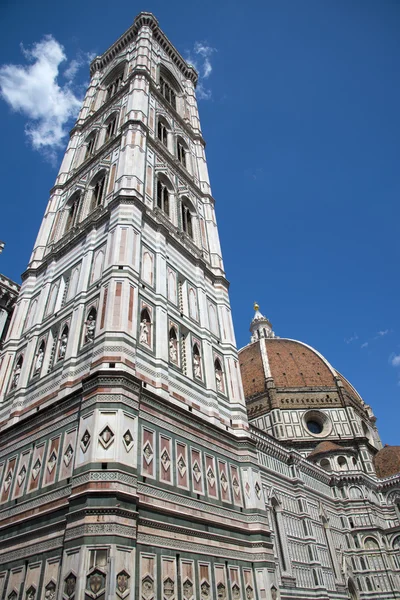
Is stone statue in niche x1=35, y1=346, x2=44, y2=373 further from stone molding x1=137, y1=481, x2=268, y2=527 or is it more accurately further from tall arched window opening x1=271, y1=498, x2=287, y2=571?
tall arched window opening x1=271, y1=498, x2=287, y2=571

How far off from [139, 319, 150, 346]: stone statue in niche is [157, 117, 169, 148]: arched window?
12442 mm

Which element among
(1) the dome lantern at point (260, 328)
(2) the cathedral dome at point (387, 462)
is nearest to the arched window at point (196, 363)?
(2) the cathedral dome at point (387, 462)

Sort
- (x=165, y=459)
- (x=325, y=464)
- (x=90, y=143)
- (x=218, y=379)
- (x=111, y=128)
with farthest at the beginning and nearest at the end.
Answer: (x=325, y=464), (x=90, y=143), (x=111, y=128), (x=218, y=379), (x=165, y=459)

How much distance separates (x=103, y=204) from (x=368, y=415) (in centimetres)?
4851

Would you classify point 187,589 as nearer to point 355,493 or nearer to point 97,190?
point 97,190

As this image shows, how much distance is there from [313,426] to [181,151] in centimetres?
3453

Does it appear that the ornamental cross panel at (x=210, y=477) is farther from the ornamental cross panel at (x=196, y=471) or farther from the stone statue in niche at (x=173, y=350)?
the stone statue in niche at (x=173, y=350)

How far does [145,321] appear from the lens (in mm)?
13070

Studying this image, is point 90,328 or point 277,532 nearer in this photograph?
point 90,328

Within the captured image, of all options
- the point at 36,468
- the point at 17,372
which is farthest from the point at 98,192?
the point at 36,468

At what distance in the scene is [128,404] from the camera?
400 inches

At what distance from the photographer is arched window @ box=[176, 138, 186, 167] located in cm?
2325

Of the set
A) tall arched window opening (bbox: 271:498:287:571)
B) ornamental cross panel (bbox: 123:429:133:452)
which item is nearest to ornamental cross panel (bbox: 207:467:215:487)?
ornamental cross panel (bbox: 123:429:133:452)

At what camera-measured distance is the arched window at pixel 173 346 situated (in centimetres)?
1333
